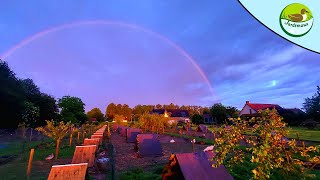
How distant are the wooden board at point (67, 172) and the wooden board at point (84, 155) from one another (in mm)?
5438

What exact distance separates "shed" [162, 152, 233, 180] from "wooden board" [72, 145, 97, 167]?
24.4 feet

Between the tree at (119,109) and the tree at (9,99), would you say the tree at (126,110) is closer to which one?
the tree at (119,109)

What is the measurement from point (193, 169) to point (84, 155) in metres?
8.61

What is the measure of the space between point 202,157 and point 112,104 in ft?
546

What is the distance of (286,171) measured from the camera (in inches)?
173

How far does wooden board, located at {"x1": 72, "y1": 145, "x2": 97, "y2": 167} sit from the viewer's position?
1364 cm

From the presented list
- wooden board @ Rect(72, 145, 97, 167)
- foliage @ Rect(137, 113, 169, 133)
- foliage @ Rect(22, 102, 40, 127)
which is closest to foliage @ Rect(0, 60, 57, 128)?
foliage @ Rect(22, 102, 40, 127)

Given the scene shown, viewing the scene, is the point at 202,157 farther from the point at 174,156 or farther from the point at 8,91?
the point at 8,91

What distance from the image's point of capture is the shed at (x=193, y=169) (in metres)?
7.01

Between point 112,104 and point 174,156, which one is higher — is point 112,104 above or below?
above

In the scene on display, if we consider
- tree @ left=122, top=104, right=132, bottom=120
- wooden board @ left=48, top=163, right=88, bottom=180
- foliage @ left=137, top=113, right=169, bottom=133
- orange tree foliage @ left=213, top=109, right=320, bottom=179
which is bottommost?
wooden board @ left=48, top=163, right=88, bottom=180

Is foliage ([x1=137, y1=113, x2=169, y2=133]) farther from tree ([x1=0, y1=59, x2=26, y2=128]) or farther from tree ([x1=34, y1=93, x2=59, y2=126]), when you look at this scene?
tree ([x1=34, y1=93, x2=59, y2=126])

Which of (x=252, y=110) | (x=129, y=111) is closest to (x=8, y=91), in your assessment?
(x=252, y=110)

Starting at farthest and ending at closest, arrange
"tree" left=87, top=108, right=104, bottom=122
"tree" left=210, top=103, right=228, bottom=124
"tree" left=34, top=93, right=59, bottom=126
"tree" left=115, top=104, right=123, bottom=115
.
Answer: "tree" left=115, top=104, right=123, bottom=115, "tree" left=87, top=108, right=104, bottom=122, "tree" left=210, top=103, right=228, bottom=124, "tree" left=34, top=93, right=59, bottom=126
